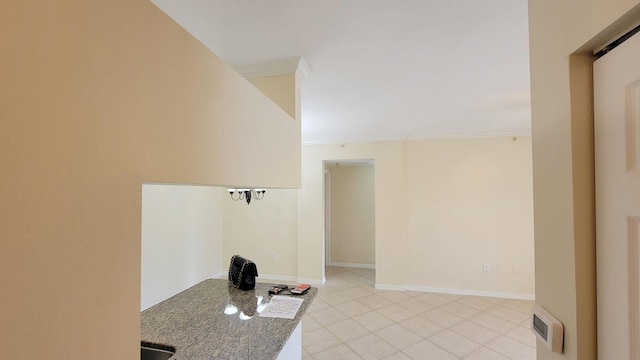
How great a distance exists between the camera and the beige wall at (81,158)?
1.51ft

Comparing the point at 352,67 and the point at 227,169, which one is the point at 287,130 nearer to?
the point at 352,67

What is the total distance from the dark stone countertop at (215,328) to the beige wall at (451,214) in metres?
2.76

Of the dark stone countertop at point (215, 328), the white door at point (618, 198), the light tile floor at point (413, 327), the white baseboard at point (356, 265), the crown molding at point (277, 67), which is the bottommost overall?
the white baseboard at point (356, 265)

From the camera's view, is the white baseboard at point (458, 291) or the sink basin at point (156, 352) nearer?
the sink basin at point (156, 352)

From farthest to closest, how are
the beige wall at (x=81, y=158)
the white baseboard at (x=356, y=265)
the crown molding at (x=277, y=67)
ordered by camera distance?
the white baseboard at (x=356, y=265), the crown molding at (x=277, y=67), the beige wall at (x=81, y=158)

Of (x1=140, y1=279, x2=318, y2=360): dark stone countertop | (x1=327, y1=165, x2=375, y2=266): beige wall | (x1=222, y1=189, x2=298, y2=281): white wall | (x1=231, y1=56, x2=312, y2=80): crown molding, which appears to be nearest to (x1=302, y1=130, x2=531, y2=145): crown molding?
(x1=222, y1=189, x2=298, y2=281): white wall

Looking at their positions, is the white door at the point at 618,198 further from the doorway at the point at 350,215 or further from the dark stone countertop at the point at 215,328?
the doorway at the point at 350,215

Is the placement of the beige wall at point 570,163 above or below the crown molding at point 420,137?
below

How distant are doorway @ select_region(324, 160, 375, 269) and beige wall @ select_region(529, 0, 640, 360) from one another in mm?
5124

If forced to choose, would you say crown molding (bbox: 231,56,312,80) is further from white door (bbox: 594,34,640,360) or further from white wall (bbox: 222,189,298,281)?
white wall (bbox: 222,189,298,281)

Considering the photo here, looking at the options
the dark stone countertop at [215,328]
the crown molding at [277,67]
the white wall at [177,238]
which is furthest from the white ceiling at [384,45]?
the white wall at [177,238]

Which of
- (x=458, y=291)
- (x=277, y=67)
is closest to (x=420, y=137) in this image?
(x=458, y=291)

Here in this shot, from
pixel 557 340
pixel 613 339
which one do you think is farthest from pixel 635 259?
pixel 557 340

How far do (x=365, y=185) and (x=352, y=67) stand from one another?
420cm
